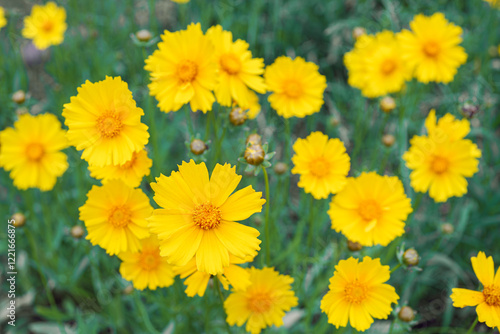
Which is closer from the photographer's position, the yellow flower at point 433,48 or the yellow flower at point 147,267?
the yellow flower at point 147,267

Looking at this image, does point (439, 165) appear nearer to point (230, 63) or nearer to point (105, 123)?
point (230, 63)

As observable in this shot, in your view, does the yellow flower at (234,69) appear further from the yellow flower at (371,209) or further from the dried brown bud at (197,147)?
the yellow flower at (371,209)

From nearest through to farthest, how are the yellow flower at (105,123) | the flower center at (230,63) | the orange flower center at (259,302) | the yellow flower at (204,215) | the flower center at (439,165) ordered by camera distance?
the yellow flower at (204,215)
the yellow flower at (105,123)
the orange flower center at (259,302)
the flower center at (230,63)
the flower center at (439,165)

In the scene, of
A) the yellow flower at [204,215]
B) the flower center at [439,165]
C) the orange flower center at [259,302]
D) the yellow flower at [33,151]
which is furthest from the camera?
the yellow flower at [33,151]

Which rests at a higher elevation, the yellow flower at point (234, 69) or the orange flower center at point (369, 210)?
the yellow flower at point (234, 69)

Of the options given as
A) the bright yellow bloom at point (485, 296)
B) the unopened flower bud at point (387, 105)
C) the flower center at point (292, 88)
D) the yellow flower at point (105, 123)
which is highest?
the unopened flower bud at point (387, 105)

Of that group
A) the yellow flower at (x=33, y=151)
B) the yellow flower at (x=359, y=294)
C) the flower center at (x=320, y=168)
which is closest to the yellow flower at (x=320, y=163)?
the flower center at (x=320, y=168)

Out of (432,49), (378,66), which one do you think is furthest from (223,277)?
(432,49)

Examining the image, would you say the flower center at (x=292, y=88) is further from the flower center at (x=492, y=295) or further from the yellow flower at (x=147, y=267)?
the flower center at (x=492, y=295)

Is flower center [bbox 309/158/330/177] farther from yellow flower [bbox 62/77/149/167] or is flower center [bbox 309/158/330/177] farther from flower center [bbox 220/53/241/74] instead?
yellow flower [bbox 62/77/149/167]
